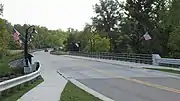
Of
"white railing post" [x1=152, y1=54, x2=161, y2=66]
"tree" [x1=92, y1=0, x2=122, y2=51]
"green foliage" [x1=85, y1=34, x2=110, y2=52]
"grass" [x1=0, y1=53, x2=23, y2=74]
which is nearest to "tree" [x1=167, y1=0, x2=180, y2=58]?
"white railing post" [x1=152, y1=54, x2=161, y2=66]

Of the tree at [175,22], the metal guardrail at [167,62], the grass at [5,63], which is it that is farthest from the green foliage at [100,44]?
the metal guardrail at [167,62]

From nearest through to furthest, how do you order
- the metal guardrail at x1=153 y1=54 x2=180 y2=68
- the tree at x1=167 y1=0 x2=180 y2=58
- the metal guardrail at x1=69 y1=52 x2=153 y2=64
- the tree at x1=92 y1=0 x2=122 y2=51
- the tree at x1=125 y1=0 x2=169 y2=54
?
the metal guardrail at x1=153 y1=54 x2=180 y2=68
the tree at x1=167 y1=0 x2=180 y2=58
the metal guardrail at x1=69 y1=52 x2=153 y2=64
the tree at x1=125 y1=0 x2=169 y2=54
the tree at x1=92 y1=0 x2=122 y2=51

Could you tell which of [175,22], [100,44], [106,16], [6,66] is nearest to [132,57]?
[175,22]

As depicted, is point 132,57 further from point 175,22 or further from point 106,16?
point 106,16

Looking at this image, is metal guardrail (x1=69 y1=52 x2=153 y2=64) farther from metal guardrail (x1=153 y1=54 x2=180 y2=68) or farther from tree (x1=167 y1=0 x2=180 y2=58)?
tree (x1=167 y1=0 x2=180 y2=58)

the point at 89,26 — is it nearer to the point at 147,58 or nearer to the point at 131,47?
the point at 131,47

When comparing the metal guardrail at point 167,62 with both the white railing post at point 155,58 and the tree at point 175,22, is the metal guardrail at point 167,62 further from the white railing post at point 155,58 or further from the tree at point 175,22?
the tree at point 175,22

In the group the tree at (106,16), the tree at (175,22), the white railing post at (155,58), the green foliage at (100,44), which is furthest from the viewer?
the tree at (106,16)

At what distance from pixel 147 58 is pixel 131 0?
2329 centimetres

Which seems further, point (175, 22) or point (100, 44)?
point (100, 44)

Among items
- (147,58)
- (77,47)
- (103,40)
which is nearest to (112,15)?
(77,47)

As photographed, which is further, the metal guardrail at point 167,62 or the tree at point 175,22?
the tree at point 175,22

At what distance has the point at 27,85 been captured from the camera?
19.6 meters

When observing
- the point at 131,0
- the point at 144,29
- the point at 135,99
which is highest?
the point at 131,0
